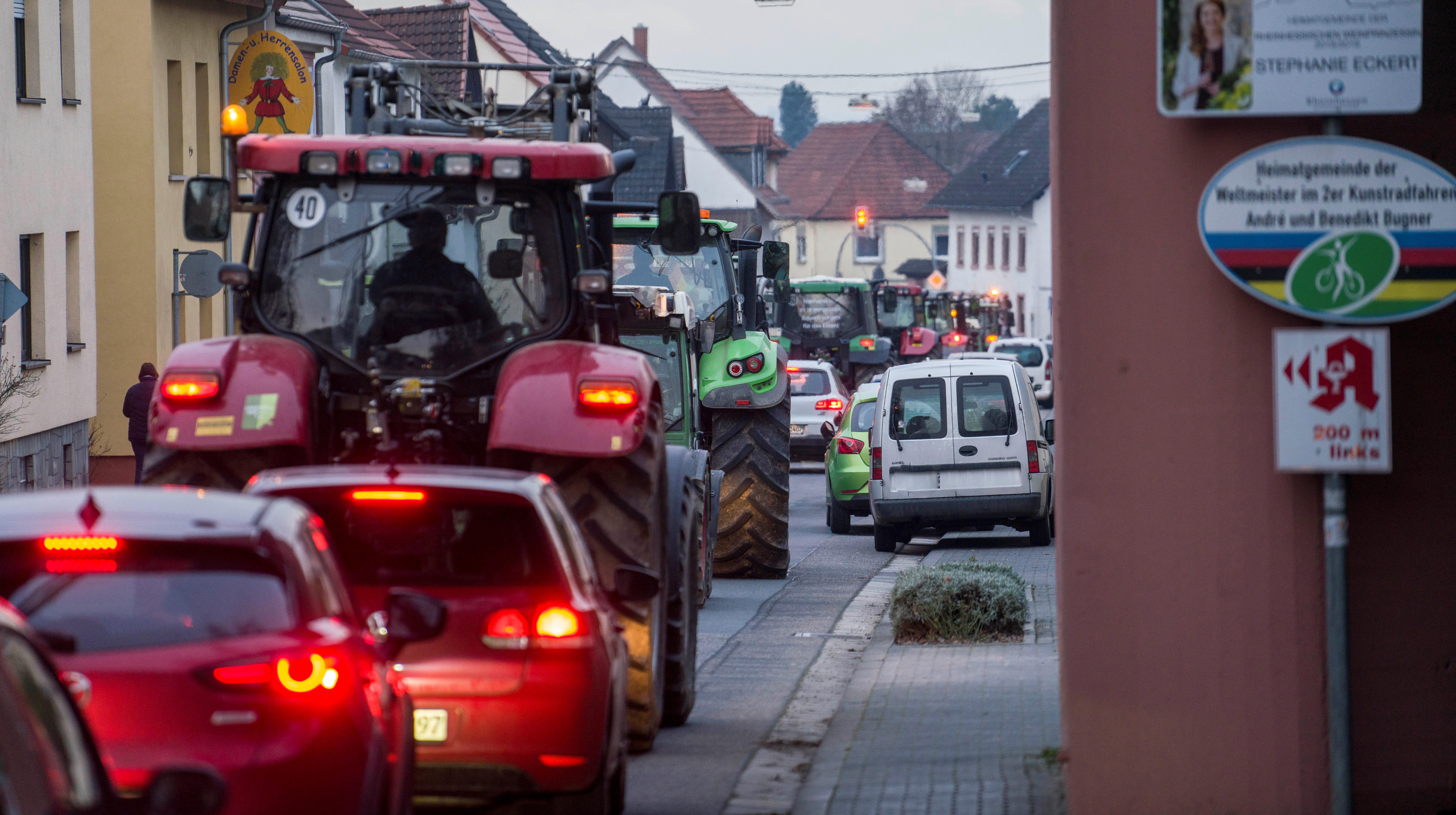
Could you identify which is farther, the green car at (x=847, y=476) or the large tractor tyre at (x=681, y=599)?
the green car at (x=847, y=476)

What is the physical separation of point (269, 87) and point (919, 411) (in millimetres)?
9008

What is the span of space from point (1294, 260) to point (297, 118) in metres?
19.1

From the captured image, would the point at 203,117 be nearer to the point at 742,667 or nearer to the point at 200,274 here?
the point at 200,274

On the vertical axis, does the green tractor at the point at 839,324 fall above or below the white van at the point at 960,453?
above

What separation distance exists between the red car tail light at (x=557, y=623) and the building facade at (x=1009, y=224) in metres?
77.1

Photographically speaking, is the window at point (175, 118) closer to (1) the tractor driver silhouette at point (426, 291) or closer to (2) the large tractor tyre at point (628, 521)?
(1) the tractor driver silhouette at point (426, 291)

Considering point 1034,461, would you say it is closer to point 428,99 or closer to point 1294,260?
point 428,99

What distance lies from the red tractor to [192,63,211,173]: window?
22994mm

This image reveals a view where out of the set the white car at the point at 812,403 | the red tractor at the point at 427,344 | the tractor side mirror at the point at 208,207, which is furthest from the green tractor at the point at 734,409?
the white car at the point at 812,403

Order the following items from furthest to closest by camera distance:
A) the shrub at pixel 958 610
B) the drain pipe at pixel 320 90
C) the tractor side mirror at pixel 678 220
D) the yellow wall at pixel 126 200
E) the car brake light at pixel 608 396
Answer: the drain pipe at pixel 320 90
the yellow wall at pixel 126 200
the shrub at pixel 958 610
the tractor side mirror at pixel 678 220
the car brake light at pixel 608 396

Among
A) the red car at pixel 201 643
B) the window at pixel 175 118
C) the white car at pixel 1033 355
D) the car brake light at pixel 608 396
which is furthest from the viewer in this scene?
the white car at pixel 1033 355

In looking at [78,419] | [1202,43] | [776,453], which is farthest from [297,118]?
[1202,43]

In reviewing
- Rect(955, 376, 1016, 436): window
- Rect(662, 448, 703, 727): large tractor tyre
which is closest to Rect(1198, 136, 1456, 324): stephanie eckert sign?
Rect(662, 448, 703, 727): large tractor tyre

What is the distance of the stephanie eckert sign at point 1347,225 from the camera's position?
6.32 m
